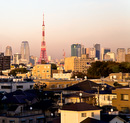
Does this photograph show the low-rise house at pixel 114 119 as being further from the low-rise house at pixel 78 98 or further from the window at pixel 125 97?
the low-rise house at pixel 78 98

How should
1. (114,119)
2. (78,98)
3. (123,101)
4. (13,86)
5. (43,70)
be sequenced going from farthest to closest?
1. (43,70)
2. (13,86)
3. (78,98)
4. (123,101)
5. (114,119)

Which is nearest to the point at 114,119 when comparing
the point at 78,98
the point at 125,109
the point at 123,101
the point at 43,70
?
the point at 125,109

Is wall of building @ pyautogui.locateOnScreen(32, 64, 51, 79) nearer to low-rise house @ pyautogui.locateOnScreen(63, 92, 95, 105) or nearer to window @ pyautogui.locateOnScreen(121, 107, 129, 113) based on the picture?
low-rise house @ pyautogui.locateOnScreen(63, 92, 95, 105)

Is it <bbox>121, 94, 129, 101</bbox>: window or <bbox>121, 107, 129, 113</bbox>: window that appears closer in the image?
<bbox>121, 107, 129, 113</bbox>: window

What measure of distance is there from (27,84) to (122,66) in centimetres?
4510

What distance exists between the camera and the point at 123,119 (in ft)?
86.0

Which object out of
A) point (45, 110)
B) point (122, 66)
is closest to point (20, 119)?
point (45, 110)

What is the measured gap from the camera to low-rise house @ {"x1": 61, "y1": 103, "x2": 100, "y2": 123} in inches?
953

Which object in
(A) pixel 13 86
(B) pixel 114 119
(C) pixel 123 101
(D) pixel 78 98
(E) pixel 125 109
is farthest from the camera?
(A) pixel 13 86

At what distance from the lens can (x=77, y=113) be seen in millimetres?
24156

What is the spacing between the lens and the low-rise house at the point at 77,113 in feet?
79.4

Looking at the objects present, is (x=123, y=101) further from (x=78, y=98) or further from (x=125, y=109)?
(x=78, y=98)

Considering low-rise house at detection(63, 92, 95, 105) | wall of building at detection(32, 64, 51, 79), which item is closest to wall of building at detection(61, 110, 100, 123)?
low-rise house at detection(63, 92, 95, 105)

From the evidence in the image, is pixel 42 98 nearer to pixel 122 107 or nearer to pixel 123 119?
pixel 122 107
